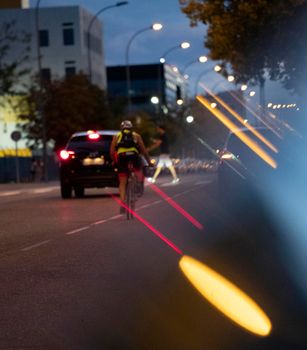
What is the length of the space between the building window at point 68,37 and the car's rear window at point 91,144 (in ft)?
229

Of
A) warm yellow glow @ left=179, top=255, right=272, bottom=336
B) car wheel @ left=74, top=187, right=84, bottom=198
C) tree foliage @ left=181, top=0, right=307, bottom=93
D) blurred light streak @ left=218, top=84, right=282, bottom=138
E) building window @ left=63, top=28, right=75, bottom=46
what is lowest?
car wheel @ left=74, top=187, right=84, bottom=198

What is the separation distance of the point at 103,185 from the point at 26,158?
1680 inches

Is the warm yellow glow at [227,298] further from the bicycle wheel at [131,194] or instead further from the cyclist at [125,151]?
the cyclist at [125,151]

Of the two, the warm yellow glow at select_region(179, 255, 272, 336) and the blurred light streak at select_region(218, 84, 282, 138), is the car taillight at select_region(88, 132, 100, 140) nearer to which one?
the blurred light streak at select_region(218, 84, 282, 138)

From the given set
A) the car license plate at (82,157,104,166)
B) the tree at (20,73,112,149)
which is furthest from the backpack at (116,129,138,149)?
the tree at (20,73,112,149)

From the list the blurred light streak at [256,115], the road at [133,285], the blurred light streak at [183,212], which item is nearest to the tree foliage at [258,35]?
the blurred light streak at [256,115]

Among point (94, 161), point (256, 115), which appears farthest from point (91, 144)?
point (256, 115)

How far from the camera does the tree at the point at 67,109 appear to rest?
70250 millimetres

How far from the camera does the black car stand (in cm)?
2838

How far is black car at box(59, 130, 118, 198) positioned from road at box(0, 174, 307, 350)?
8757mm

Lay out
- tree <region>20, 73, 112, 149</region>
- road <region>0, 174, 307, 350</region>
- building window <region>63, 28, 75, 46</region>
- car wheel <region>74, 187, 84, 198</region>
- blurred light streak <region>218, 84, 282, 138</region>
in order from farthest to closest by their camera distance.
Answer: building window <region>63, 28, 75, 46</region>, tree <region>20, 73, 112, 149</region>, car wheel <region>74, 187, 84, 198</region>, blurred light streak <region>218, 84, 282, 138</region>, road <region>0, 174, 307, 350</region>

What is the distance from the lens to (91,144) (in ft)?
93.8

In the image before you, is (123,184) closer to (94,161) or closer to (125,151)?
(125,151)

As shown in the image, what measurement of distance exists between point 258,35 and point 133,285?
93.9 ft
